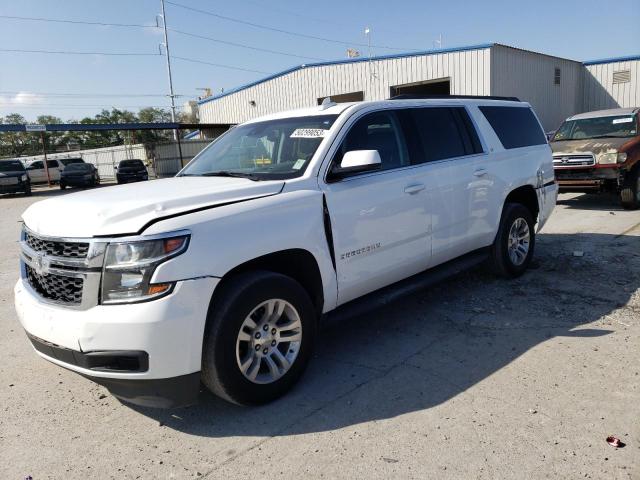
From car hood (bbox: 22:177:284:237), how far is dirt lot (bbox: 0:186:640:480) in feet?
4.10

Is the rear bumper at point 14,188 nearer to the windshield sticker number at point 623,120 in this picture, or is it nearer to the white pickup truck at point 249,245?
the white pickup truck at point 249,245

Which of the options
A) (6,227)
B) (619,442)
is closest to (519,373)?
(619,442)

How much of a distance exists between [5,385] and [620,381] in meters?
4.35

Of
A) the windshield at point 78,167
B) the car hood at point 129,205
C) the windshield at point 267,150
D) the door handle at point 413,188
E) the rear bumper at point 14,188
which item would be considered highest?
the windshield at point 267,150

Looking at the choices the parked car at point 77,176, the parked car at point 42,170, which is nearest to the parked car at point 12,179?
the parked car at point 77,176

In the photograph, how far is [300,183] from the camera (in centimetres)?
358

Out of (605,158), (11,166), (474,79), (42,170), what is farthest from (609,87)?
(42,170)

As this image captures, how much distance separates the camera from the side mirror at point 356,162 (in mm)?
3607

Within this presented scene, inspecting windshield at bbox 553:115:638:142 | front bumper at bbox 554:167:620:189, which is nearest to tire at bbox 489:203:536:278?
front bumper at bbox 554:167:620:189

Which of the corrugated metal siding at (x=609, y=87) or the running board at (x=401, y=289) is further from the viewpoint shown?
the corrugated metal siding at (x=609, y=87)

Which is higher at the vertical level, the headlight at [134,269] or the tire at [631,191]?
the headlight at [134,269]

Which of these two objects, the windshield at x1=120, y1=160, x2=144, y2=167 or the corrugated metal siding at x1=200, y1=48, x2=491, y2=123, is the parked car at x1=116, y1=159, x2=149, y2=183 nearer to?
the windshield at x1=120, y1=160, x2=144, y2=167

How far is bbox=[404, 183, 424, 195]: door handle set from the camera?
13.8 feet

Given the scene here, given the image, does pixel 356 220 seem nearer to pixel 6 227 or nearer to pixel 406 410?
pixel 406 410
